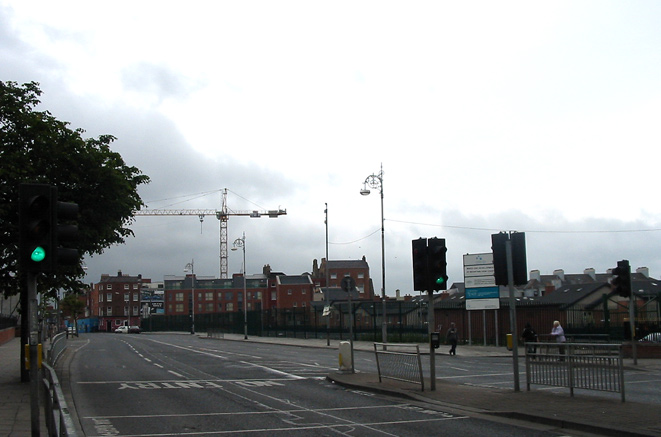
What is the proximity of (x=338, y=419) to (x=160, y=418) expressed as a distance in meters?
3.39

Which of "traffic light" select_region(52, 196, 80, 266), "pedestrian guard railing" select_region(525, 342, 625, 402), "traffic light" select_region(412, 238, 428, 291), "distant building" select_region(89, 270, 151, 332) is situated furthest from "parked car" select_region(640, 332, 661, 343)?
"distant building" select_region(89, 270, 151, 332)

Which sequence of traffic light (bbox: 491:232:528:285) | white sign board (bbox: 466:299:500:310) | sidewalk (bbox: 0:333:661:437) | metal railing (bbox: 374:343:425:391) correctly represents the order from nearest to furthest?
sidewalk (bbox: 0:333:661:437)
traffic light (bbox: 491:232:528:285)
metal railing (bbox: 374:343:425:391)
white sign board (bbox: 466:299:500:310)

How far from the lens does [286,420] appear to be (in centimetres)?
1297


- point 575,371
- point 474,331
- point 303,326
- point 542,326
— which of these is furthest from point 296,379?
point 303,326

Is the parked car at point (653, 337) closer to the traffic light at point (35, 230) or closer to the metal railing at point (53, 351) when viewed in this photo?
the metal railing at point (53, 351)

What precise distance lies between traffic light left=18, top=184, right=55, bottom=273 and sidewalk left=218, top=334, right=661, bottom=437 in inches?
330

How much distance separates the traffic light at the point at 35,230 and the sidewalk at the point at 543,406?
8.38 m

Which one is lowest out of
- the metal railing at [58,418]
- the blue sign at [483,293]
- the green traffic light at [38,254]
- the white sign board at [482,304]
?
the metal railing at [58,418]

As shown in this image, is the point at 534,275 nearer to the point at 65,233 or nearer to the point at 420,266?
the point at 420,266

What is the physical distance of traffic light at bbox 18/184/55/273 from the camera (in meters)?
8.91

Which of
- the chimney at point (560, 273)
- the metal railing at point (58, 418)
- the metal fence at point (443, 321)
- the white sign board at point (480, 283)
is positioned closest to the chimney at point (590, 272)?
the chimney at point (560, 273)

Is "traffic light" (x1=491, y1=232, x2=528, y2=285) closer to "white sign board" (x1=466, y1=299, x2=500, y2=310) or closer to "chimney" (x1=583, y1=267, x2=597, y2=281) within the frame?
"white sign board" (x1=466, y1=299, x2=500, y2=310)

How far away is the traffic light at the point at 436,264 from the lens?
53.8 ft

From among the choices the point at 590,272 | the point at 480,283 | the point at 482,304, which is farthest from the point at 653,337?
the point at 590,272
